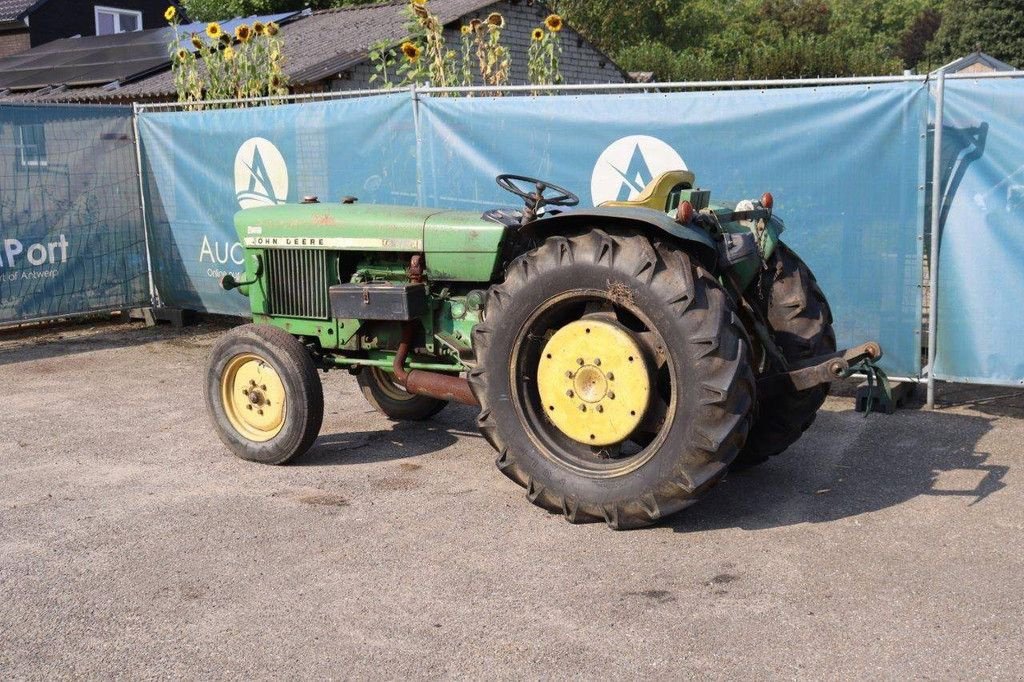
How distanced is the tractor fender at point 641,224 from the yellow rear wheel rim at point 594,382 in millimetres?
456

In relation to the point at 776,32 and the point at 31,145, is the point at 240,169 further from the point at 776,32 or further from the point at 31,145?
the point at 776,32

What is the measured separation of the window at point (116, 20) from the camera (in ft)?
102

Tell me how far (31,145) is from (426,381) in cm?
587

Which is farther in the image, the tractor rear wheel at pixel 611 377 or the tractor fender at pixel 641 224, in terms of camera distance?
the tractor fender at pixel 641 224

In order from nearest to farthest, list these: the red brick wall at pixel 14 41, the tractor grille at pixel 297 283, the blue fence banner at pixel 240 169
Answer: the tractor grille at pixel 297 283
the blue fence banner at pixel 240 169
the red brick wall at pixel 14 41

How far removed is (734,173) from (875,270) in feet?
3.59

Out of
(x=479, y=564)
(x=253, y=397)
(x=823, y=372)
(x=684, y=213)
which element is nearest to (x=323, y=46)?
(x=253, y=397)

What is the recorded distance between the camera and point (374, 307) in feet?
18.1

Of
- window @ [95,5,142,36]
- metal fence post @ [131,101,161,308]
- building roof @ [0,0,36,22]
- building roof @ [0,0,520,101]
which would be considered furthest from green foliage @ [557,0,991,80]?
metal fence post @ [131,101,161,308]

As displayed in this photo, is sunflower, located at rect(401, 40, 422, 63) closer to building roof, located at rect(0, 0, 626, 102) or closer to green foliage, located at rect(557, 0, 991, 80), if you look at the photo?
building roof, located at rect(0, 0, 626, 102)

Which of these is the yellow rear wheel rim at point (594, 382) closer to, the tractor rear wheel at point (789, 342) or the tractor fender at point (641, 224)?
the tractor fender at point (641, 224)

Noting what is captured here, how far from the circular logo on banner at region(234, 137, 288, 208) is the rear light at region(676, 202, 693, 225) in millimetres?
5168

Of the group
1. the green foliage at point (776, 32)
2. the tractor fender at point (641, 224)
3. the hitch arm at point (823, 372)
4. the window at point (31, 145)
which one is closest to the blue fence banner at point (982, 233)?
the hitch arm at point (823, 372)

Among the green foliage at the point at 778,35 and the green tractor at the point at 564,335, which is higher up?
the green foliage at the point at 778,35
